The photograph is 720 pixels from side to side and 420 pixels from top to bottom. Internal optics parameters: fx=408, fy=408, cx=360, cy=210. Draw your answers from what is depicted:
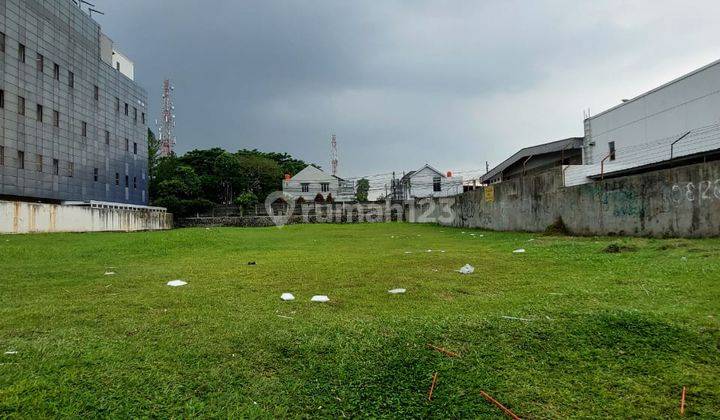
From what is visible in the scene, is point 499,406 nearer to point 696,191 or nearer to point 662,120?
point 696,191

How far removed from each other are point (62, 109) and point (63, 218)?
9396 mm

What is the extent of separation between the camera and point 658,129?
62.2 ft

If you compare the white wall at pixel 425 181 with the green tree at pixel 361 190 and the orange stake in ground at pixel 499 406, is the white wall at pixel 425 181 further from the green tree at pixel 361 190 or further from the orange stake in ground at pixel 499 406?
the orange stake in ground at pixel 499 406

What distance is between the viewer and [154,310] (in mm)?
3525

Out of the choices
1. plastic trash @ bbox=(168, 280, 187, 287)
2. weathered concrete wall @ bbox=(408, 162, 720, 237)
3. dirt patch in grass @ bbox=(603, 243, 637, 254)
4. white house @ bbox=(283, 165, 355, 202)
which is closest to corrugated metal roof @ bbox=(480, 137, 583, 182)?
weathered concrete wall @ bbox=(408, 162, 720, 237)

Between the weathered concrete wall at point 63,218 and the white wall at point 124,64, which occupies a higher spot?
the white wall at point 124,64

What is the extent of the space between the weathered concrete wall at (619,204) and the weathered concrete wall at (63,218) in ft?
65.2

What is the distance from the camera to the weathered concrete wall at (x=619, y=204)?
8326mm

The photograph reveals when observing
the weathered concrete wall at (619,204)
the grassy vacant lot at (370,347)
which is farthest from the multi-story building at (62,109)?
the weathered concrete wall at (619,204)

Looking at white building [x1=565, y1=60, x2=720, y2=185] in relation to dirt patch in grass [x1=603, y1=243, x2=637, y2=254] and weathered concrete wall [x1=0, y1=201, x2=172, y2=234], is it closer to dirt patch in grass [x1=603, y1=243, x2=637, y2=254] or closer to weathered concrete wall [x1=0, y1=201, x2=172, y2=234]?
dirt patch in grass [x1=603, y1=243, x2=637, y2=254]

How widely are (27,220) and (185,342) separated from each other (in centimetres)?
2045

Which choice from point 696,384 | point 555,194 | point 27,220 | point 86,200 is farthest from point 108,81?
point 696,384

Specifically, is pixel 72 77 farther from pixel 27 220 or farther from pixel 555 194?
pixel 555 194

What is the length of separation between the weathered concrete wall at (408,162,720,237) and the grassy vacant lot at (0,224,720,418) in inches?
191
